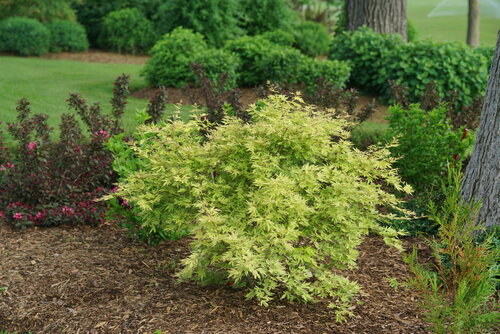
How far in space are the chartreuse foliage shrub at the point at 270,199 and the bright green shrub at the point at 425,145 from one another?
210cm

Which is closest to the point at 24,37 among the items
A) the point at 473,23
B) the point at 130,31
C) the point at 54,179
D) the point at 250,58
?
the point at 130,31

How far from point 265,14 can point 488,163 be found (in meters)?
12.6

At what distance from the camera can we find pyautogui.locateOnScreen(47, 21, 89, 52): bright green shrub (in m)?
17.6

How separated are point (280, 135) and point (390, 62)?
7157mm

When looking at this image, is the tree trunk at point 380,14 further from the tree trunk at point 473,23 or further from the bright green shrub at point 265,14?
the tree trunk at point 473,23

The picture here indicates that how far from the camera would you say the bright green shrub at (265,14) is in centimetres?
1616

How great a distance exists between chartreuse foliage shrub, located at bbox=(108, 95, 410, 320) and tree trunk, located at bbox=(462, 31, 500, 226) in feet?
3.47

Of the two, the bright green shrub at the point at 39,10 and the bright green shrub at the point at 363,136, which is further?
the bright green shrub at the point at 39,10

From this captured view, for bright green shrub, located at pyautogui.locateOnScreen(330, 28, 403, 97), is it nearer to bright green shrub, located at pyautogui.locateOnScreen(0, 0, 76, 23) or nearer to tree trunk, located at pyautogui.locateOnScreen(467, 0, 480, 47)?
tree trunk, located at pyautogui.locateOnScreen(467, 0, 480, 47)

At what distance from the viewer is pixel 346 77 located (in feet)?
33.3

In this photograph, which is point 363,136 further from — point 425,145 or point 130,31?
point 130,31

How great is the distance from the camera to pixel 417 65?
395 inches

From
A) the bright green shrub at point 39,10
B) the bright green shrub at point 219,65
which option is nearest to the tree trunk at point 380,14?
the bright green shrub at point 219,65

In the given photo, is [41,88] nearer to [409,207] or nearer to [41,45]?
[41,45]
